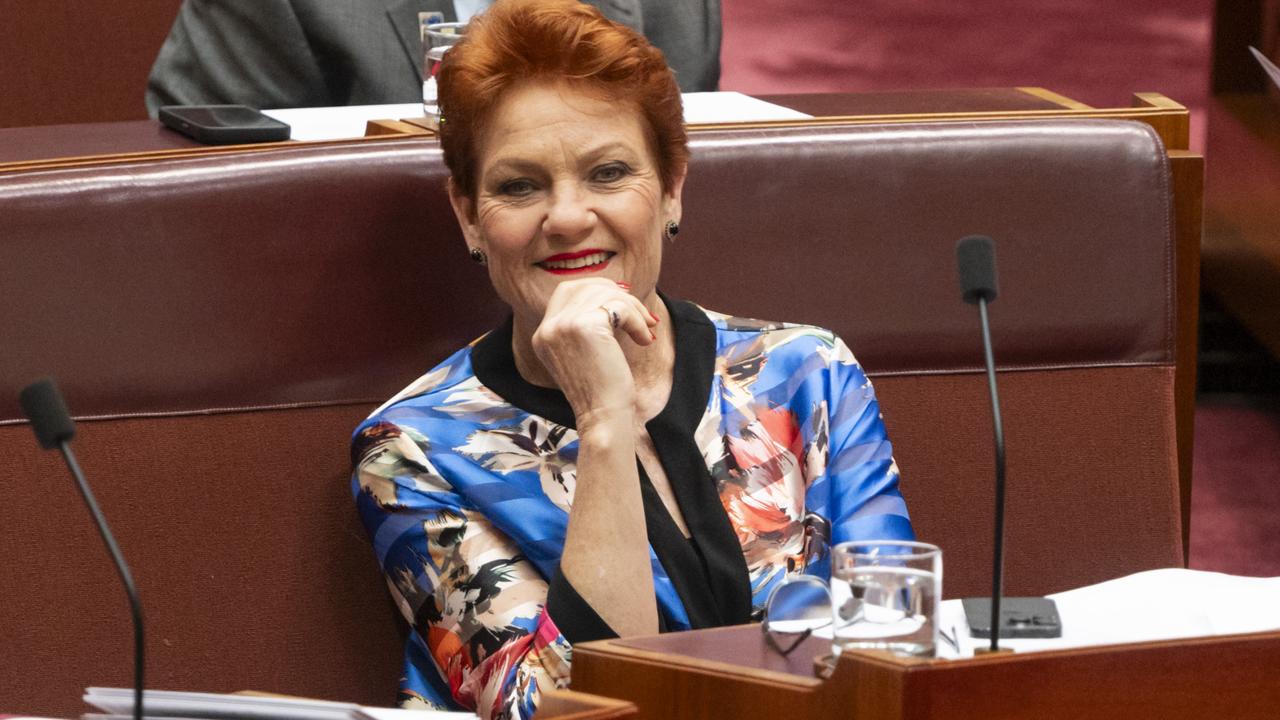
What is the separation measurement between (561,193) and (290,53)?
1157 millimetres

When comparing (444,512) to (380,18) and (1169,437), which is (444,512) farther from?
(380,18)

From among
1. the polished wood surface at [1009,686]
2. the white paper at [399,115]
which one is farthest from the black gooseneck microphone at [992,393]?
the white paper at [399,115]

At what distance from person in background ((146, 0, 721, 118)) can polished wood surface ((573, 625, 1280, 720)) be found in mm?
1675

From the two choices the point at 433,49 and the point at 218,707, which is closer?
the point at 218,707

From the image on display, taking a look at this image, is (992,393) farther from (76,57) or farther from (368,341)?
(76,57)

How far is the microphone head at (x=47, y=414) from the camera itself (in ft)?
3.26

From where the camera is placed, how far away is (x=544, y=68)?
1.57 m

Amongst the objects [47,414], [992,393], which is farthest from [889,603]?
[47,414]

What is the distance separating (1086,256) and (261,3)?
51.5 inches

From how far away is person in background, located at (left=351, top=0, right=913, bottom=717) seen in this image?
1493 millimetres

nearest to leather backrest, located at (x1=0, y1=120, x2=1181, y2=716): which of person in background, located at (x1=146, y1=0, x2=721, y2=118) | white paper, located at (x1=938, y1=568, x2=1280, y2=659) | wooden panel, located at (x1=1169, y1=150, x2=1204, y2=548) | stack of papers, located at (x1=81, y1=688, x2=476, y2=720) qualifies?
wooden panel, located at (x1=1169, y1=150, x2=1204, y2=548)

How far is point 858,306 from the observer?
1.82 metres

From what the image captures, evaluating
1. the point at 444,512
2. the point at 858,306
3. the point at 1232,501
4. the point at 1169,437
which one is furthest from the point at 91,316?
the point at 1232,501

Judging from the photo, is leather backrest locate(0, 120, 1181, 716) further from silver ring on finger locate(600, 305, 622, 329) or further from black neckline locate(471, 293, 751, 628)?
silver ring on finger locate(600, 305, 622, 329)
